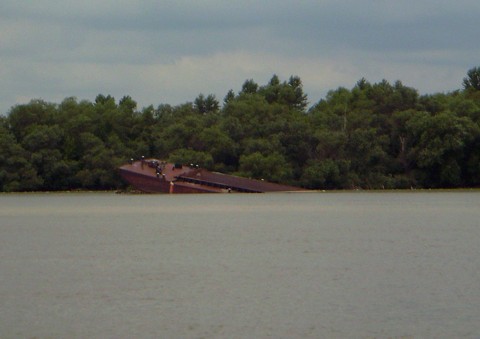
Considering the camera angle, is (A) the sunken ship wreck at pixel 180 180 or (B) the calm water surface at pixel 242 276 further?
(A) the sunken ship wreck at pixel 180 180

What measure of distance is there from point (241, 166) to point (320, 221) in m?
47.2

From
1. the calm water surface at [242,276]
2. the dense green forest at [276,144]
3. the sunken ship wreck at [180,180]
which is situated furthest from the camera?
the dense green forest at [276,144]

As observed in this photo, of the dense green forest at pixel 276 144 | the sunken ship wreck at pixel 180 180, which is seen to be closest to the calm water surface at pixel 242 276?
the sunken ship wreck at pixel 180 180

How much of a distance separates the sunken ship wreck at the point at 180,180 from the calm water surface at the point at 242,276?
32499mm

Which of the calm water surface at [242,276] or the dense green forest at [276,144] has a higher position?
the dense green forest at [276,144]

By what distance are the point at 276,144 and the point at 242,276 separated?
2906 inches

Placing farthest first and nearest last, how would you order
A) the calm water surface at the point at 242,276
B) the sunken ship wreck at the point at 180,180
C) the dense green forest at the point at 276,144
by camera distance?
1. the dense green forest at the point at 276,144
2. the sunken ship wreck at the point at 180,180
3. the calm water surface at the point at 242,276

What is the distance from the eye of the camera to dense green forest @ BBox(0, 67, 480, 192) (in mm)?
104750

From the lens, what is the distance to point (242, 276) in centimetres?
3309

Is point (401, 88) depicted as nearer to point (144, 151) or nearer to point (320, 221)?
point (144, 151)

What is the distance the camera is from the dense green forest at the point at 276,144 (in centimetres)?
10475

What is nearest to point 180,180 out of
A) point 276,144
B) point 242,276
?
point 276,144

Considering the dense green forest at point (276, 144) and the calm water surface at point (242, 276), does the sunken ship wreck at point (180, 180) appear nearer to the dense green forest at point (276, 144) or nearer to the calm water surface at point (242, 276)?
the dense green forest at point (276, 144)

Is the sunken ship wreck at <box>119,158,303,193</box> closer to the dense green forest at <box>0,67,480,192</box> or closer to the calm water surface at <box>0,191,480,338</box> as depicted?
the dense green forest at <box>0,67,480,192</box>
